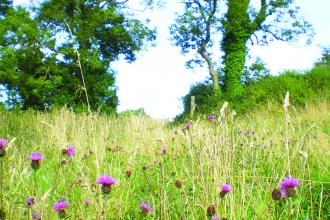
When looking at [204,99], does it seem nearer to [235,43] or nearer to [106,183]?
[235,43]

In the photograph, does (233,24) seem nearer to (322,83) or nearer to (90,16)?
(322,83)

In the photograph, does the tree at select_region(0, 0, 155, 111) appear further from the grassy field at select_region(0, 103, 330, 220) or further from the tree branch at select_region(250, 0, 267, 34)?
the grassy field at select_region(0, 103, 330, 220)

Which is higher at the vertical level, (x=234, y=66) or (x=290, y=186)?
(x=234, y=66)

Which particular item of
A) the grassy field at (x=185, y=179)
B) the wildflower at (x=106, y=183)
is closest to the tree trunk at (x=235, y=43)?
the grassy field at (x=185, y=179)

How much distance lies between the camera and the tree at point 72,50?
63.8 ft

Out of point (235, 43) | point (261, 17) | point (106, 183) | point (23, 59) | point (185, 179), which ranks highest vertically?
point (261, 17)

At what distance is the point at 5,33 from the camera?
1953 centimetres

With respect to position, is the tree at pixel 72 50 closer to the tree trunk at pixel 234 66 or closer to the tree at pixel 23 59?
the tree at pixel 23 59

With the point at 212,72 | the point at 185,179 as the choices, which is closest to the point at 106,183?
the point at 185,179

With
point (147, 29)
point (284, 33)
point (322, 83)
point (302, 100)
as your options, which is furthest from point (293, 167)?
point (284, 33)

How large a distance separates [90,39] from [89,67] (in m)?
1.55

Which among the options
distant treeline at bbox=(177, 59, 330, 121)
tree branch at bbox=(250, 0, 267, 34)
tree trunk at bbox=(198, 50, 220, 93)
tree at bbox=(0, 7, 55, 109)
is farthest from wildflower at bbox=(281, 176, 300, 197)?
tree branch at bbox=(250, 0, 267, 34)

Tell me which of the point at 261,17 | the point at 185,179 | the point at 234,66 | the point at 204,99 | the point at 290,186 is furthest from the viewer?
the point at 261,17

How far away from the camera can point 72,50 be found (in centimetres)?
1941
